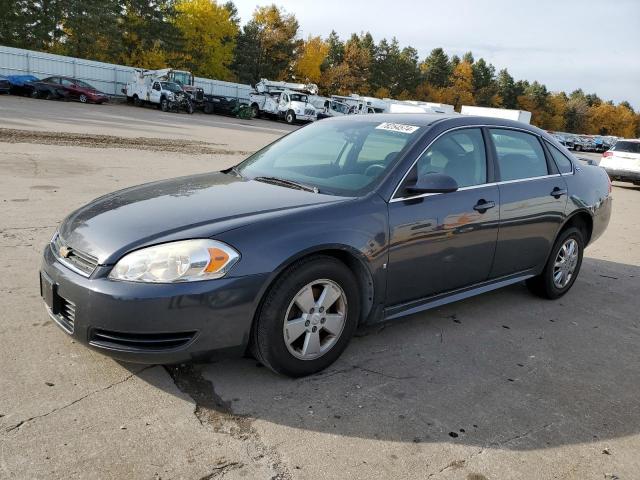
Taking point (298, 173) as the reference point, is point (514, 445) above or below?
below

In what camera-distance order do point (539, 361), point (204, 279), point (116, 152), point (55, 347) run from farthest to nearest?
1. point (116, 152)
2. point (539, 361)
3. point (55, 347)
4. point (204, 279)

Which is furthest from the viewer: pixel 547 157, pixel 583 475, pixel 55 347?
pixel 547 157

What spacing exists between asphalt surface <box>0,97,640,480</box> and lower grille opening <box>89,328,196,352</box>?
31 centimetres

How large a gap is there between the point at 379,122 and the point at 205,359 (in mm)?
2362

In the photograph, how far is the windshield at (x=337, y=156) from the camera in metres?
3.87

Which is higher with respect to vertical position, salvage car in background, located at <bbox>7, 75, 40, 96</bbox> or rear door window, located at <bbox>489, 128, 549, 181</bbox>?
rear door window, located at <bbox>489, 128, 549, 181</bbox>

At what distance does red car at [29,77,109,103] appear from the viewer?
105 feet

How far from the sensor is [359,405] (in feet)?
10.4

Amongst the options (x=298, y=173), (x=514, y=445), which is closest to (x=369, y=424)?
(x=514, y=445)

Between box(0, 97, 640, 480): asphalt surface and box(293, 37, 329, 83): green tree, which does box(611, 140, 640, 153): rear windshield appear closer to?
box(0, 97, 640, 480): asphalt surface

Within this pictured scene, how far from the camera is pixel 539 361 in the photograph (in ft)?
13.1

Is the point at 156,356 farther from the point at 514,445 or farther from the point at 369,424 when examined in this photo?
the point at 514,445

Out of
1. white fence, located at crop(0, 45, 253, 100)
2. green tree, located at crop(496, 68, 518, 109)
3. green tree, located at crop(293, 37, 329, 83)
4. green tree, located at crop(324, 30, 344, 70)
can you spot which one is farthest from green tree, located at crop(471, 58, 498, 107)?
white fence, located at crop(0, 45, 253, 100)

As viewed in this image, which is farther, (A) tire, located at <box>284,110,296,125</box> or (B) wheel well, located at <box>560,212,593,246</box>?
(A) tire, located at <box>284,110,296,125</box>
